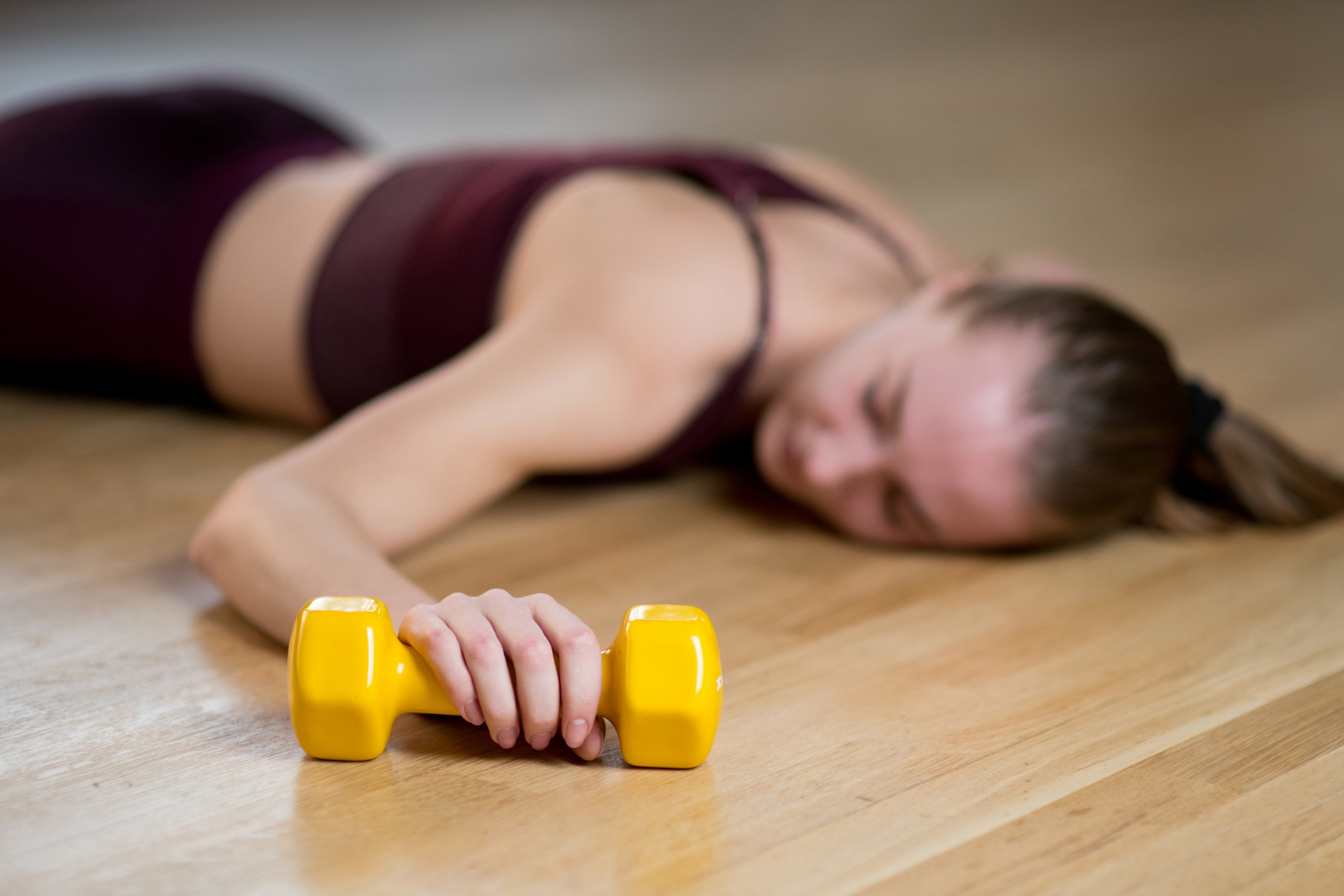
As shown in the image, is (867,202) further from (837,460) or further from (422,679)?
(422,679)

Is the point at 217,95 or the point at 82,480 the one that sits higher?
the point at 217,95

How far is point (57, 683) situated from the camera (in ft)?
3.22

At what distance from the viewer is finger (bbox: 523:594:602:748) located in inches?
31.8

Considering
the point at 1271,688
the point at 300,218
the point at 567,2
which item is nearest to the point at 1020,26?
the point at 567,2

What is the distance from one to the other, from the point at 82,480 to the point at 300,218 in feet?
1.27

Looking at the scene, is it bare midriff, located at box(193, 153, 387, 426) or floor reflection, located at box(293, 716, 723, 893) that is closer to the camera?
floor reflection, located at box(293, 716, 723, 893)

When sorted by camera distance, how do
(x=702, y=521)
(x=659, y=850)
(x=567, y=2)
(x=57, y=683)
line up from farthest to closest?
(x=567, y=2) → (x=702, y=521) → (x=57, y=683) → (x=659, y=850)

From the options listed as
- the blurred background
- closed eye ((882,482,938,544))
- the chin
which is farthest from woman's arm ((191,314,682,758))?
the blurred background

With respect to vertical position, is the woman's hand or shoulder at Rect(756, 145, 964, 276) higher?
shoulder at Rect(756, 145, 964, 276)

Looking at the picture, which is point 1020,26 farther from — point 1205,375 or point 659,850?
point 659,850

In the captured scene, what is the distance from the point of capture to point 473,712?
0.82 meters

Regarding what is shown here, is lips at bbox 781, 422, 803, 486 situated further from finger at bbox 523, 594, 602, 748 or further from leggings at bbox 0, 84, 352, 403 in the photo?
leggings at bbox 0, 84, 352, 403

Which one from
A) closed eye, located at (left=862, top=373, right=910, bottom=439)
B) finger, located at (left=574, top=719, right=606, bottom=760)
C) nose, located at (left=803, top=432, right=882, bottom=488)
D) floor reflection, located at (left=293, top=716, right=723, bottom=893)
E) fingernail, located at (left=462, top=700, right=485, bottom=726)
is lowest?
floor reflection, located at (left=293, top=716, right=723, bottom=893)

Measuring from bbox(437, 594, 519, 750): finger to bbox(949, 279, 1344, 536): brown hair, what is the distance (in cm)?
56
